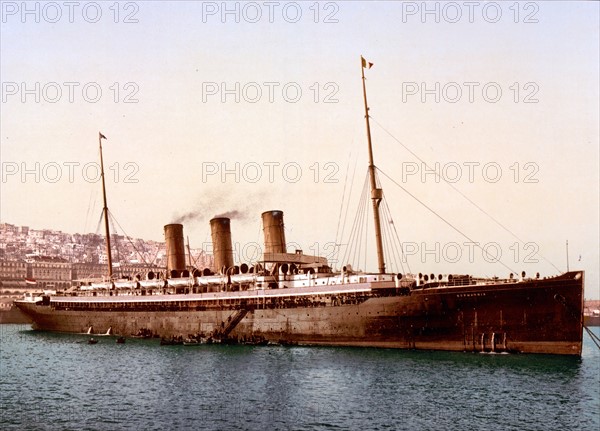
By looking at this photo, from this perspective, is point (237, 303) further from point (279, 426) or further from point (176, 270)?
point (279, 426)

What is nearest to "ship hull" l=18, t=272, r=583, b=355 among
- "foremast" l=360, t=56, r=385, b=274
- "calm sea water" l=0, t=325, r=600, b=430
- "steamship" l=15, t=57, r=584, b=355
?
"steamship" l=15, t=57, r=584, b=355

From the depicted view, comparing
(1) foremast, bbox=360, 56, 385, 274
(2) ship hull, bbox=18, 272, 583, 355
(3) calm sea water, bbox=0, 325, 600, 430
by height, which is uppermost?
(1) foremast, bbox=360, 56, 385, 274

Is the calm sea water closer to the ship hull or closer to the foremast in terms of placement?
the ship hull

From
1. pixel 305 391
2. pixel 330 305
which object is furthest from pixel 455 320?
pixel 305 391

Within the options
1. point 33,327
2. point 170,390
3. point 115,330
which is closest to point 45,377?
point 170,390

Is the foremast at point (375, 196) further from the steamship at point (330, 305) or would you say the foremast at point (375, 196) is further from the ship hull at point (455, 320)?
the ship hull at point (455, 320)

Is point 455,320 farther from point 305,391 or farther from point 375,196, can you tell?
point 305,391
